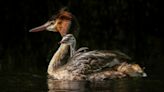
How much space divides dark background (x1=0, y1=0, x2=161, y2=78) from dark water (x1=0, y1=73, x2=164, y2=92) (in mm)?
3349

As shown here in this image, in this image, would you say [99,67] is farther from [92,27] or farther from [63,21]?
[92,27]

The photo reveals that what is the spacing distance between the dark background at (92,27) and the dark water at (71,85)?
3349 mm

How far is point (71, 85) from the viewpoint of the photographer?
1418cm

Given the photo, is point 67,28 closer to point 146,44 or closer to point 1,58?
point 1,58

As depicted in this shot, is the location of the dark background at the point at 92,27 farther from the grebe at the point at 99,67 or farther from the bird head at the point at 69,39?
the grebe at the point at 99,67

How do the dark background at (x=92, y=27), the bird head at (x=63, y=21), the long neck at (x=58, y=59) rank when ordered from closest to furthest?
the long neck at (x=58, y=59)
the bird head at (x=63, y=21)
the dark background at (x=92, y=27)

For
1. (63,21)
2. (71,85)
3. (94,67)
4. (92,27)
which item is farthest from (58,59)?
(92,27)

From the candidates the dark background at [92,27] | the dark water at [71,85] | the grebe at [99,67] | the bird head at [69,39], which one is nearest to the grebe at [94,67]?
the grebe at [99,67]

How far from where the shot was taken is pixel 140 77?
14.8m

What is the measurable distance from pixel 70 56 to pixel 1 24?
5864 mm

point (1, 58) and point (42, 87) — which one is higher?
point (1, 58)

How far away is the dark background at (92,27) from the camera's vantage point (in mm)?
19484

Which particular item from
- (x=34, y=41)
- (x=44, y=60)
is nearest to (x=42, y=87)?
(x=44, y=60)

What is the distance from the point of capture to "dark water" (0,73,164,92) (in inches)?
528
